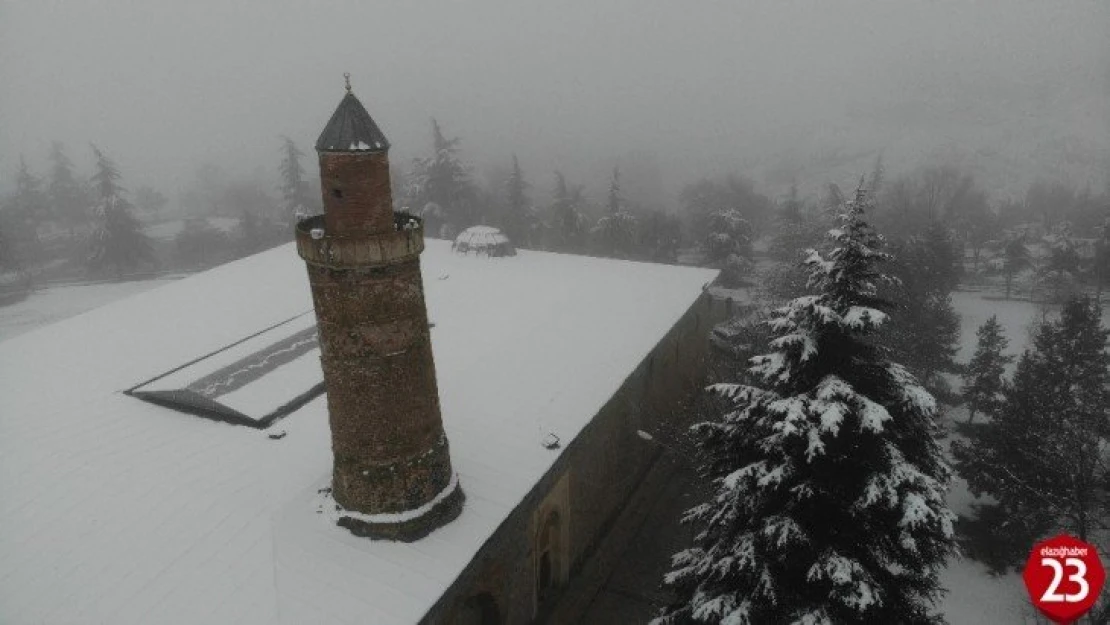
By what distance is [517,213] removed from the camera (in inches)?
2515

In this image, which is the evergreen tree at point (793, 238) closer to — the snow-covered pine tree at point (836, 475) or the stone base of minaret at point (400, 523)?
the snow-covered pine tree at point (836, 475)

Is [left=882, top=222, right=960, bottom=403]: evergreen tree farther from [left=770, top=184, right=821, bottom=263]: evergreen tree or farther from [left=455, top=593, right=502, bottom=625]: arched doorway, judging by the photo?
[left=455, top=593, right=502, bottom=625]: arched doorway

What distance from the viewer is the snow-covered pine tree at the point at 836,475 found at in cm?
949

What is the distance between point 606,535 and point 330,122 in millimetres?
15726

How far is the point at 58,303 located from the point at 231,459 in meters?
55.1

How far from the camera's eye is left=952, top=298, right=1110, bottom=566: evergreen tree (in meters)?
20.3

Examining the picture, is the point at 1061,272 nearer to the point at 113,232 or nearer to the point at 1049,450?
the point at 1049,450

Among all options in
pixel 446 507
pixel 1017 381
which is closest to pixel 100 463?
pixel 446 507

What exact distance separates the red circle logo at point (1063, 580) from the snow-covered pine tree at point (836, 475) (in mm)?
4745

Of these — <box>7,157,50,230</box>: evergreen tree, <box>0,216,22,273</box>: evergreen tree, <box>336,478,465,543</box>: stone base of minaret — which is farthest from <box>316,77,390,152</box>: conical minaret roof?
<box>7,157,50,230</box>: evergreen tree

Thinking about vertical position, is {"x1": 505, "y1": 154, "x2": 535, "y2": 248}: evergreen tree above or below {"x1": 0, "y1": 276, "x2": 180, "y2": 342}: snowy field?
above

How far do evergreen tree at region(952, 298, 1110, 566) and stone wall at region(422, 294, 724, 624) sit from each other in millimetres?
10252

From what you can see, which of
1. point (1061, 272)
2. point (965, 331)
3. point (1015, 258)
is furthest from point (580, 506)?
point (1015, 258)

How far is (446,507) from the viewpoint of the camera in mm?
13617
